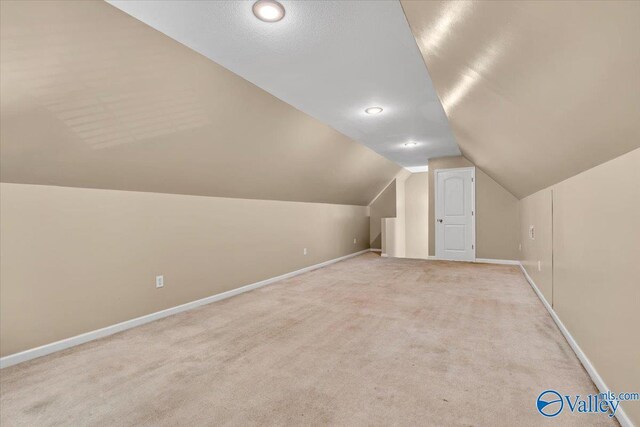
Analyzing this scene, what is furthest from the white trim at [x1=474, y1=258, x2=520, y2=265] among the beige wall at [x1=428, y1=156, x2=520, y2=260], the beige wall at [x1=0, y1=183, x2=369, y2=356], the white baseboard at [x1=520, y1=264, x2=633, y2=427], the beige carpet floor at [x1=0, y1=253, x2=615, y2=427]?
the beige wall at [x1=0, y1=183, x2=369, y2=356]

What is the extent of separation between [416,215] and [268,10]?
27.2 feet

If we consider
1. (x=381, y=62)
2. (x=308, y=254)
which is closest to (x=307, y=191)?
(x=308, y=254)

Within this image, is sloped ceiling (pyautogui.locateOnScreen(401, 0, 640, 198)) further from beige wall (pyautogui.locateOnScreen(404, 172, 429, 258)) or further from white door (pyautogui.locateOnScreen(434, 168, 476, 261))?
beige wall (pyautogui.locateOnScreen(404, 172, 429, 258))

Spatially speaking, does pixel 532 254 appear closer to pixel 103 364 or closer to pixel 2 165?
pixel 103 364

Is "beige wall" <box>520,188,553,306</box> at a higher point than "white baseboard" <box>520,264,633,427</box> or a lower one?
higher

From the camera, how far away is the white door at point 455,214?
6352 mm

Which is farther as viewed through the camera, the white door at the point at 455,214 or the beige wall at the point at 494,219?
the white door at the point at 455,214

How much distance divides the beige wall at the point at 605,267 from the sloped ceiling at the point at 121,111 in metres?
2.58

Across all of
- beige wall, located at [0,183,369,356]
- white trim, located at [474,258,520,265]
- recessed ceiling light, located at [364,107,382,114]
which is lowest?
white trim, located at [474,258,520,265]

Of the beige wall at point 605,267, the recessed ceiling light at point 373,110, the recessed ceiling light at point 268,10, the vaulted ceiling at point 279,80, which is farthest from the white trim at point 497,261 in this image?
the recessed ceiling light at point 268,10

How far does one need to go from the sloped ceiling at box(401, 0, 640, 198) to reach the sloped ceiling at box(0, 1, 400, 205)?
1554 mm

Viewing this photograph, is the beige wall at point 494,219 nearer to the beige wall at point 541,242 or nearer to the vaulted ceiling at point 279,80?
the beige wall at point 541,242

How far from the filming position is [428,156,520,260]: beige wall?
19.7 feet

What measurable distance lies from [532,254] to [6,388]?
530 centimetres
